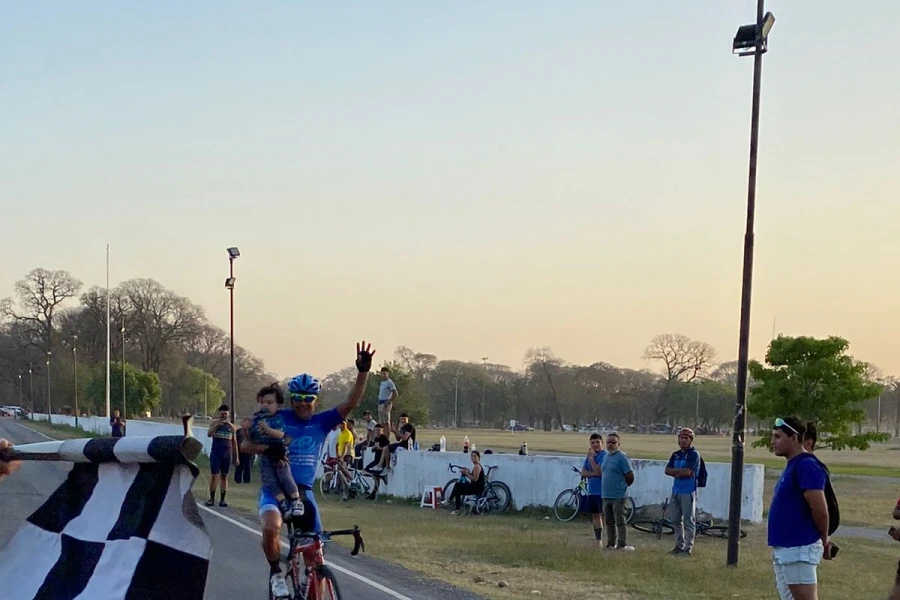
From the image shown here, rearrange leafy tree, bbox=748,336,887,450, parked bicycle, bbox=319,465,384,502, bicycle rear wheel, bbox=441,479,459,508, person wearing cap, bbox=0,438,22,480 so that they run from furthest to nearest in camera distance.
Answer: leafy tree, bbox=748,336,887,450 < parked bicycle, bbox=319,465,384,502 < bicycle rear wheel, bbox=441,479,459,508 < person wearing cap, bbox=0,438,22,480

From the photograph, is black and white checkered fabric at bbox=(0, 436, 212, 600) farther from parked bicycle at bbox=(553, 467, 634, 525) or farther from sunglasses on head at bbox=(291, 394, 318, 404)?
parked bicycle at bbox=(553, 467, 634, 525)

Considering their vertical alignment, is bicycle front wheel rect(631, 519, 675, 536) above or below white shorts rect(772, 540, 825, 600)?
below

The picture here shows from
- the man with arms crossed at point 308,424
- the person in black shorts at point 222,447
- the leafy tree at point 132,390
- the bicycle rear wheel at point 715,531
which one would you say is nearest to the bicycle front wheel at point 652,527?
the bicycle rear wheel at point 715,531

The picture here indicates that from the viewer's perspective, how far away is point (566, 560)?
1372cm

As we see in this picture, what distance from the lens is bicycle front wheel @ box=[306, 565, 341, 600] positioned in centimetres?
657

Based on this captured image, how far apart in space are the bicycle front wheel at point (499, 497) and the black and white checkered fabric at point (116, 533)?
18094mm

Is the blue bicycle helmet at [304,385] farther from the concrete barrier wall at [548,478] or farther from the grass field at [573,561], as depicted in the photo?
the concrete barrier wall at [548,478]

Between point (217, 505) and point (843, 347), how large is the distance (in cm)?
2459

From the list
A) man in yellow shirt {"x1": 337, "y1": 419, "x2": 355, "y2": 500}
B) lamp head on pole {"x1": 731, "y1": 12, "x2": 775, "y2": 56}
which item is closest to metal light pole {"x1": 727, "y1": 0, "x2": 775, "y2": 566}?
lamp head on pole {"x1": 731, "y1": 12, "x2": 775, "y2": 56}

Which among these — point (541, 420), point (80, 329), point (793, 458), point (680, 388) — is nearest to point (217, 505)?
point (793, 458)

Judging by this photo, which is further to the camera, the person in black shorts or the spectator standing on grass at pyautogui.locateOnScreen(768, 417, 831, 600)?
the person in black shorts

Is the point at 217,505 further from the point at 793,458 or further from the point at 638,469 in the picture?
the point at 793,458

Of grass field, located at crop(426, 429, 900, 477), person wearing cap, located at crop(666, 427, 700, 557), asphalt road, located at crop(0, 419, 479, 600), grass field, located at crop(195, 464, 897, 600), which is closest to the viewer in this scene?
asphalt road, located at crop(0, 419, 479, 600)

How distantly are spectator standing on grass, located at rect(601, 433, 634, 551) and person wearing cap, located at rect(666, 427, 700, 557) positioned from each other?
0.66 meters
